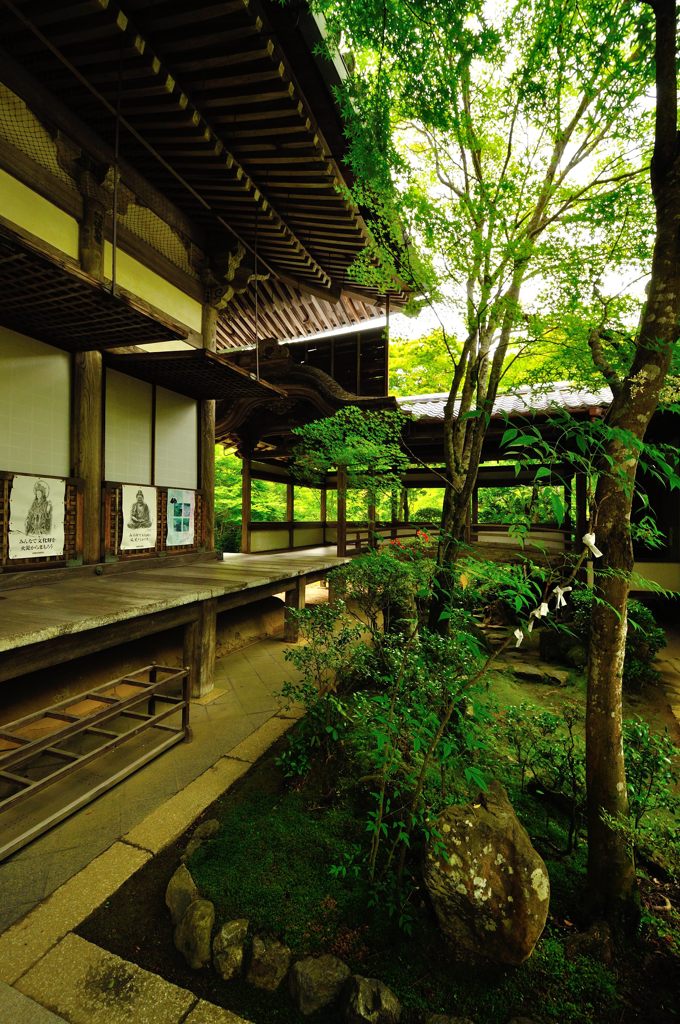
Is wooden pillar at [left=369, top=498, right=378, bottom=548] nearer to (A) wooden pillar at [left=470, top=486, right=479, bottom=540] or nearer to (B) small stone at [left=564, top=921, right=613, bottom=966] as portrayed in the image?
(A) wooden pillar at [left=470, top=486, right=479, bottom=540]

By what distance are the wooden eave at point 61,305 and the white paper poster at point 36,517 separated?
1919 mm

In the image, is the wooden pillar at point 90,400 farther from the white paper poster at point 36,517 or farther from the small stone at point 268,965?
the small stone at point 268,965

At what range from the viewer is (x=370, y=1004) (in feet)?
7.11

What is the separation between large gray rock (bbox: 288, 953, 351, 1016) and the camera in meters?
2.25

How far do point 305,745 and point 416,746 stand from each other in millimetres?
1859

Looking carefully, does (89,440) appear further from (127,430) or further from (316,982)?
(316,982)

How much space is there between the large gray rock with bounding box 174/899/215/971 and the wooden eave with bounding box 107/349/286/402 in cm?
606

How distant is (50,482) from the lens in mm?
5730

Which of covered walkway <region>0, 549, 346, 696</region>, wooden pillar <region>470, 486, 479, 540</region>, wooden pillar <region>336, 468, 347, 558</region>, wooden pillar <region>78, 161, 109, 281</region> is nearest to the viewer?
covered walkway <region>0, 549, 346, 696</region>

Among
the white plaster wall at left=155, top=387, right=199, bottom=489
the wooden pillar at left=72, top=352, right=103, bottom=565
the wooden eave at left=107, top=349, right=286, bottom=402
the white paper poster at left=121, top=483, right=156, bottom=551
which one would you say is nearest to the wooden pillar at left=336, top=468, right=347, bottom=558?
the wooden eave at left=107, top=349, right=286, bottom=402

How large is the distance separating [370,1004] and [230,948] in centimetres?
84

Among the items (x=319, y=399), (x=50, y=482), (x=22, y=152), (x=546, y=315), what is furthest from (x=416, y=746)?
(x=319, y=399)

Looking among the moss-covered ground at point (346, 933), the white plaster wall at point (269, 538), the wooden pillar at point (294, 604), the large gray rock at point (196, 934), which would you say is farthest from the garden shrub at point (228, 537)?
the large gray rock at point (196, 934)

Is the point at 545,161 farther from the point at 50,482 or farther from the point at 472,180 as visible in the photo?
the point at 50,482
